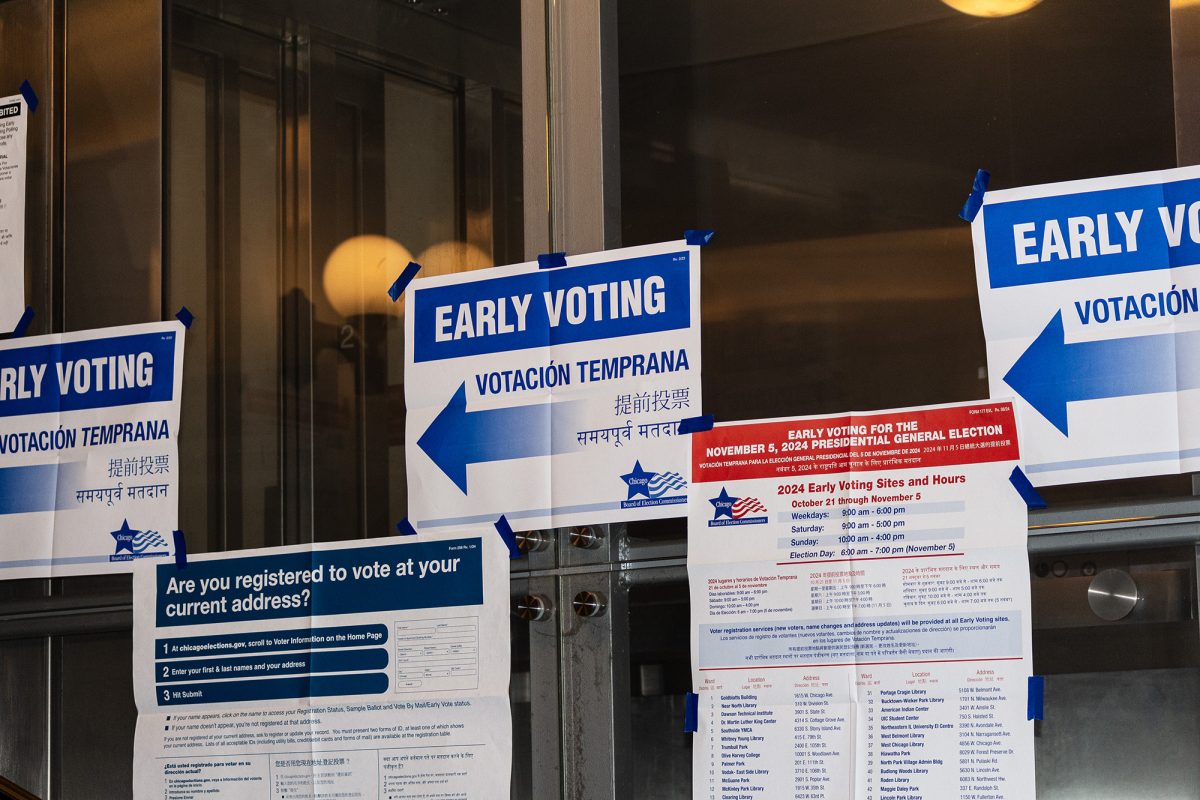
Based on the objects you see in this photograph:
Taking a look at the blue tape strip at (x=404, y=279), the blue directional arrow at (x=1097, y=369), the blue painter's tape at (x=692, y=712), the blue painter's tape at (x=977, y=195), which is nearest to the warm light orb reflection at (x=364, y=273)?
the blue tape strip at (x=404, y=279)

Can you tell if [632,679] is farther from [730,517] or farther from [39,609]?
[39,609]

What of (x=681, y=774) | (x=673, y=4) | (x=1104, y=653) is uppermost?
(x=673, y=4)

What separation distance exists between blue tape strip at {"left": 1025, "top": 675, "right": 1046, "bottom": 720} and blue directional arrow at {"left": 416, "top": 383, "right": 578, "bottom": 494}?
0.89 meters

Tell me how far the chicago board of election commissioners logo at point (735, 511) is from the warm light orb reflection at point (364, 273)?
0.82m

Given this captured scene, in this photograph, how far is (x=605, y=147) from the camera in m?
2.97

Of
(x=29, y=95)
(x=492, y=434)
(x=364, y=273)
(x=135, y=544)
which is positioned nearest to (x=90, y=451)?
(x=135, y=544)

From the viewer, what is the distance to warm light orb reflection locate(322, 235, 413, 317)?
3.19 metres

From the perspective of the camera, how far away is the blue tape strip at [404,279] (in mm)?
3156

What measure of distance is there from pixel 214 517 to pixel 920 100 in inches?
64.5

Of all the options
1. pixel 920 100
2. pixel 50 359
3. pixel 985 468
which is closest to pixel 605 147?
pixel 920 100

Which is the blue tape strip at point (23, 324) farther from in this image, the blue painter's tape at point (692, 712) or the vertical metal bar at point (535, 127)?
the blue painter's tape at point (692, 712)

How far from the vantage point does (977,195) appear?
2.58 metres

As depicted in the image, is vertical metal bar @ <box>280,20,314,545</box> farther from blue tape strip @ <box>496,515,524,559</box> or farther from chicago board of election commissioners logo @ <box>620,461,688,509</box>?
chicago board of election commissioners logo @ <box>620,461,688,509</box>

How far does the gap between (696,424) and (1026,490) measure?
0.57m
